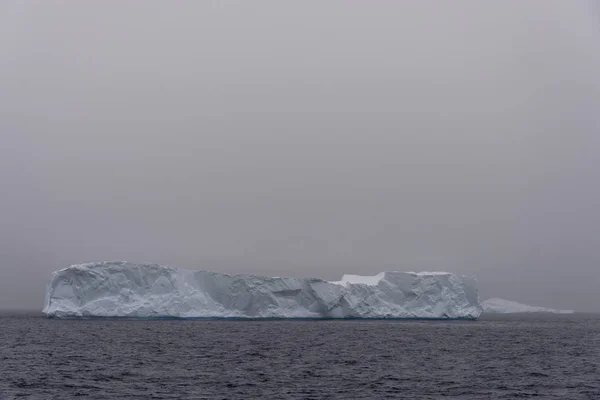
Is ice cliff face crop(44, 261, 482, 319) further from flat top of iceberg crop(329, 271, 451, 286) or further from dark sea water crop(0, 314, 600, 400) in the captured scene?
dark sea water crop(0, 314, 600, 400)

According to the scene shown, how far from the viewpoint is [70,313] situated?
50.9 m

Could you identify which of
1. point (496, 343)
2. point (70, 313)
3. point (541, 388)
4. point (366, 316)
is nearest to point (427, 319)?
point (366, 316)

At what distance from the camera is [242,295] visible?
53156mm

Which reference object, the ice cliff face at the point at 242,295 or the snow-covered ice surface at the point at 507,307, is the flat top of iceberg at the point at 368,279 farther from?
the snow-covered ice surface at the point at 507,307

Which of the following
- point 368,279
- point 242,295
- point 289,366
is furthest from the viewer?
point 368,279

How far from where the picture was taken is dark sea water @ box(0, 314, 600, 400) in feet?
63.5

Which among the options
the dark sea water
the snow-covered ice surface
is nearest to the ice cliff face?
the dark sea water

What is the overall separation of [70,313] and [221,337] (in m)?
17.3

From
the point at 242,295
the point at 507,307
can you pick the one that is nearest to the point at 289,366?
the point at 242,295

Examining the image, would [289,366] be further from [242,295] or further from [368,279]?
[368,279]

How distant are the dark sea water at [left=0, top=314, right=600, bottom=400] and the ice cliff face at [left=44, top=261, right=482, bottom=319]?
341 inches

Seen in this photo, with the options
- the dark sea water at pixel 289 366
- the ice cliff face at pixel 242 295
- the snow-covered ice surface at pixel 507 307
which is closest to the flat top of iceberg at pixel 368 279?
the ice cliff face at pixel 242 295

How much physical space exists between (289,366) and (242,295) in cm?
Result: 2793

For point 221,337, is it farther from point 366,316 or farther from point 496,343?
point 366,316
